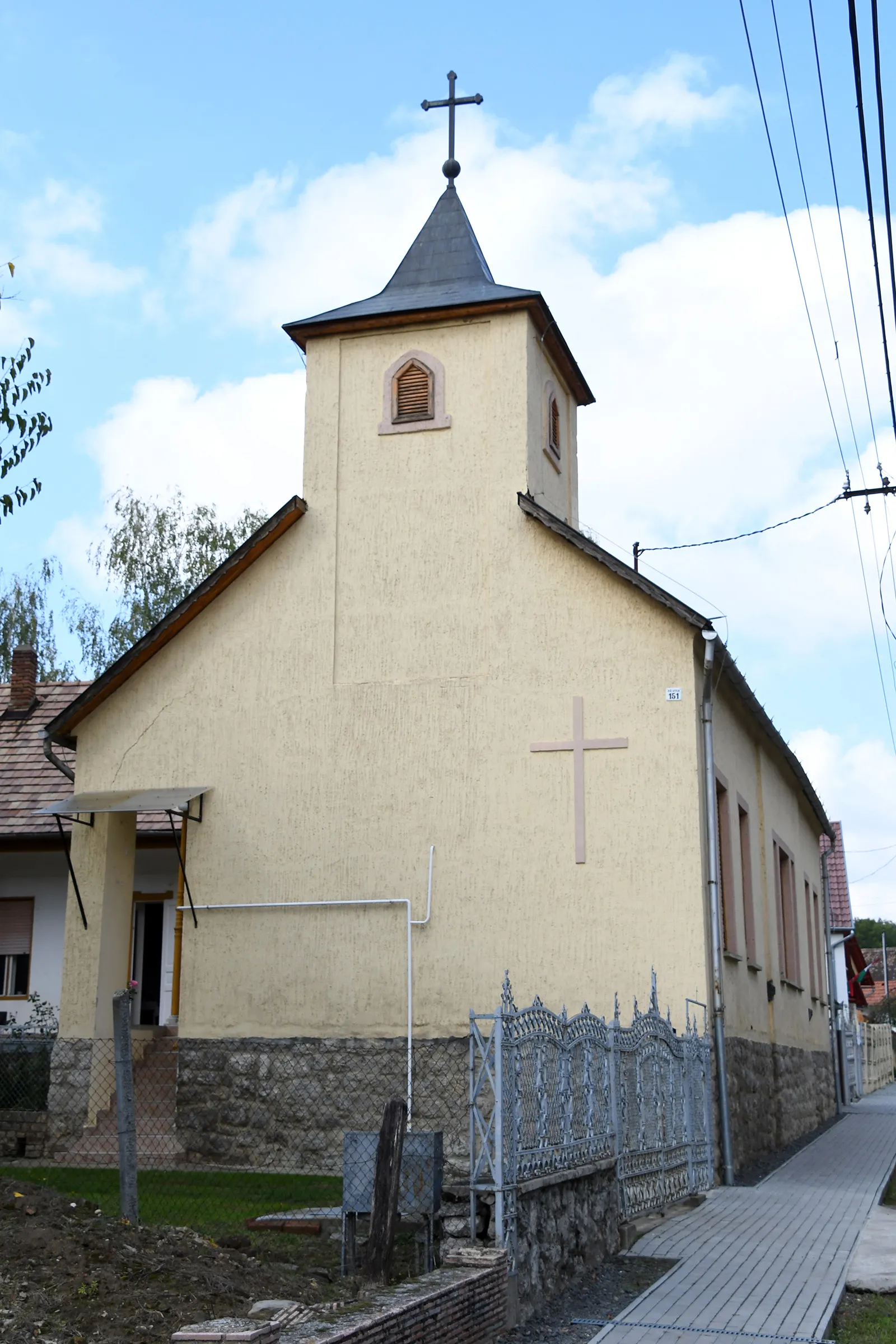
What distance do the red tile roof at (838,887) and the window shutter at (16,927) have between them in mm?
20604

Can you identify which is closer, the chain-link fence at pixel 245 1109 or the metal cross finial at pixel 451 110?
the chain-link fence at pixel 245 1109

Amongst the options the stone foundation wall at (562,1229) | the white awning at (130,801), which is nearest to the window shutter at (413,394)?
the white awning at (130,801)

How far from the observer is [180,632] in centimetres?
1689

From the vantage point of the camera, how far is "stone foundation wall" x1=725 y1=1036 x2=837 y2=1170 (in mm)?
15703

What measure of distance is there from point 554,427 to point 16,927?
37.7 ft

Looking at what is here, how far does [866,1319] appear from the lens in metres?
8.12

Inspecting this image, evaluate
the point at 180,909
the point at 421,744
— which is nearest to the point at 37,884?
the point at 180,909

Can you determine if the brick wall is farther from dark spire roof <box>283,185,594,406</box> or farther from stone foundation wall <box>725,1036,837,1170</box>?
dark spire roof <box>283,185,594,406</box>

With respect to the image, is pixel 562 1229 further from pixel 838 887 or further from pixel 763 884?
pixel 838 887

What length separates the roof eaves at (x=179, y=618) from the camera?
16531mm

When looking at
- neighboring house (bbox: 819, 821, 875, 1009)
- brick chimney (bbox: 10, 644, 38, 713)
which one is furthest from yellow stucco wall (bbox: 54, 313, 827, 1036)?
neighboring house (bbox: 819, 821, 875, 1009)

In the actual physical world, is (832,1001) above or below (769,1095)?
above

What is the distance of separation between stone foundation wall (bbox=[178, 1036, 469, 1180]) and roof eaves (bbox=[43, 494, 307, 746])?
410cm

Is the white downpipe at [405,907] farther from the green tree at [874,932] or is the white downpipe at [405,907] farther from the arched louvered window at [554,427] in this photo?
the green tree at [874,932]
